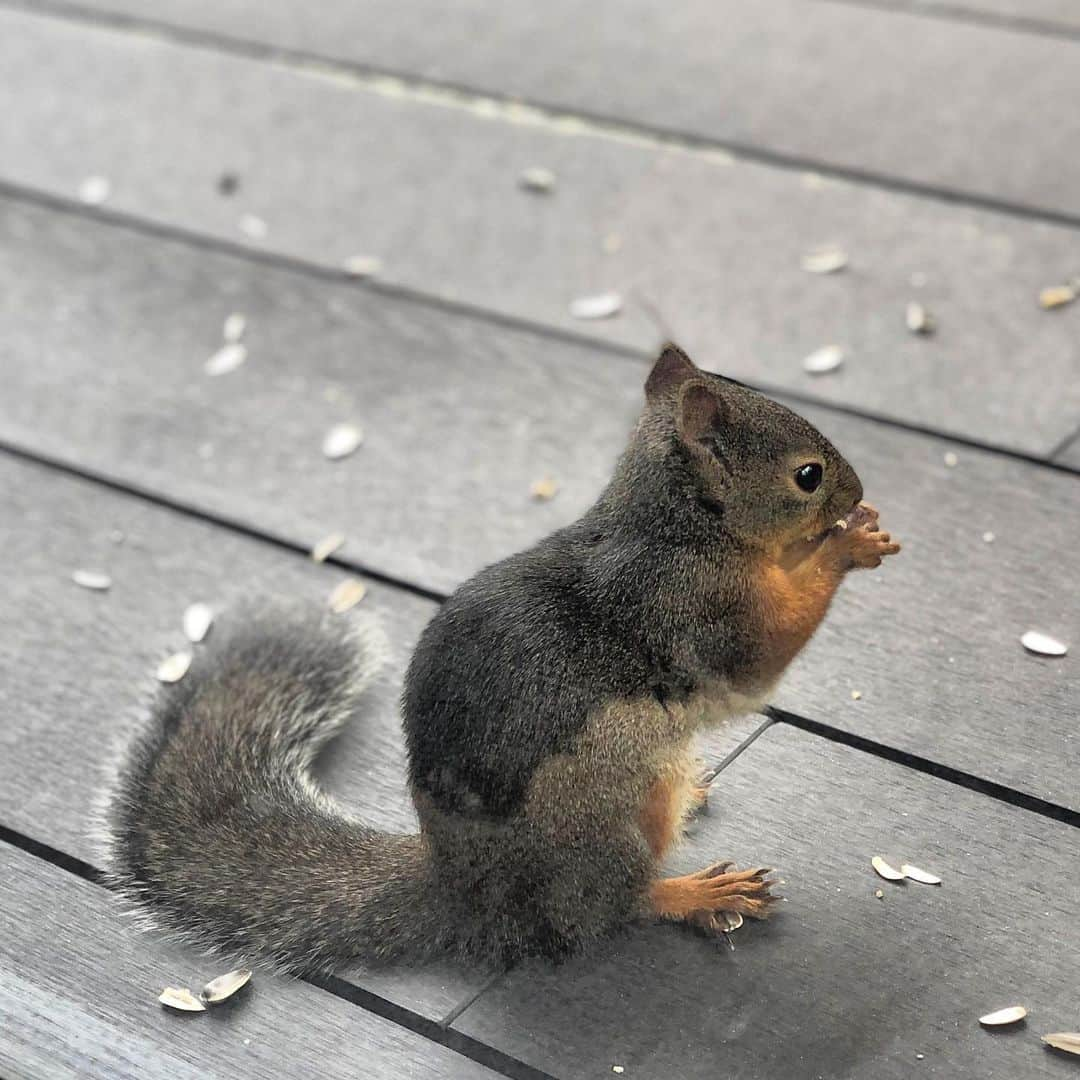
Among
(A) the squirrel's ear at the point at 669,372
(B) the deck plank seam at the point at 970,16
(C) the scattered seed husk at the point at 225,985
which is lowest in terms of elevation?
(C) the scattered seed husk at the point at 225,985

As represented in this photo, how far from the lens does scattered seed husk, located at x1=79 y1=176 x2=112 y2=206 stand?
2.74 metres

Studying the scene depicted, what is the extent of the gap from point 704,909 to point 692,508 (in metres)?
0.35

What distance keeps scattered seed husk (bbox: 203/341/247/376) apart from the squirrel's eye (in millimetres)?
1165

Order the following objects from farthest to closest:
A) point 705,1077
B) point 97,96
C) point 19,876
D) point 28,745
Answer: point 97,96 → point 28,745 → point 19,876 → point 705,1077

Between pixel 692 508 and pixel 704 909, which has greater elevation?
pixel 692 508

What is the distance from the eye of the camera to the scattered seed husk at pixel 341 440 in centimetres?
215

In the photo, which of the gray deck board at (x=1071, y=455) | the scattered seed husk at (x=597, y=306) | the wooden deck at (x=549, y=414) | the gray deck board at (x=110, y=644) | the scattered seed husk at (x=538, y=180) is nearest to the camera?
the wooden deck at (x=549, y=414)

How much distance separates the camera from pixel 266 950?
142cm

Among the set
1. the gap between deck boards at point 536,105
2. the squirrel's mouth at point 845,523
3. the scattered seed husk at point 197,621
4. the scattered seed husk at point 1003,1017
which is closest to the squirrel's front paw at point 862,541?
the squirrel's mouth at point 845,523

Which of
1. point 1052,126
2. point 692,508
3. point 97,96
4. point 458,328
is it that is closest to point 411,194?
point 458,328

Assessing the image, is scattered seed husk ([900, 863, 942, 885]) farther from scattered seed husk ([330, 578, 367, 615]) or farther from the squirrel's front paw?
scattered seed husk ([330, 578, 367, 615])

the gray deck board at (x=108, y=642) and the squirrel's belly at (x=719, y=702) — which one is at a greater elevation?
the squirrel's belly at (x=719, y=702)

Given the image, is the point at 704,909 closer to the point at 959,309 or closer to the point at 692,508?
the point at 692,508

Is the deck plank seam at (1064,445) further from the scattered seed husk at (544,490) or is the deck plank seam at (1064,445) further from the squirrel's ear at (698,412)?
the squirrel's ear at (698,412)
